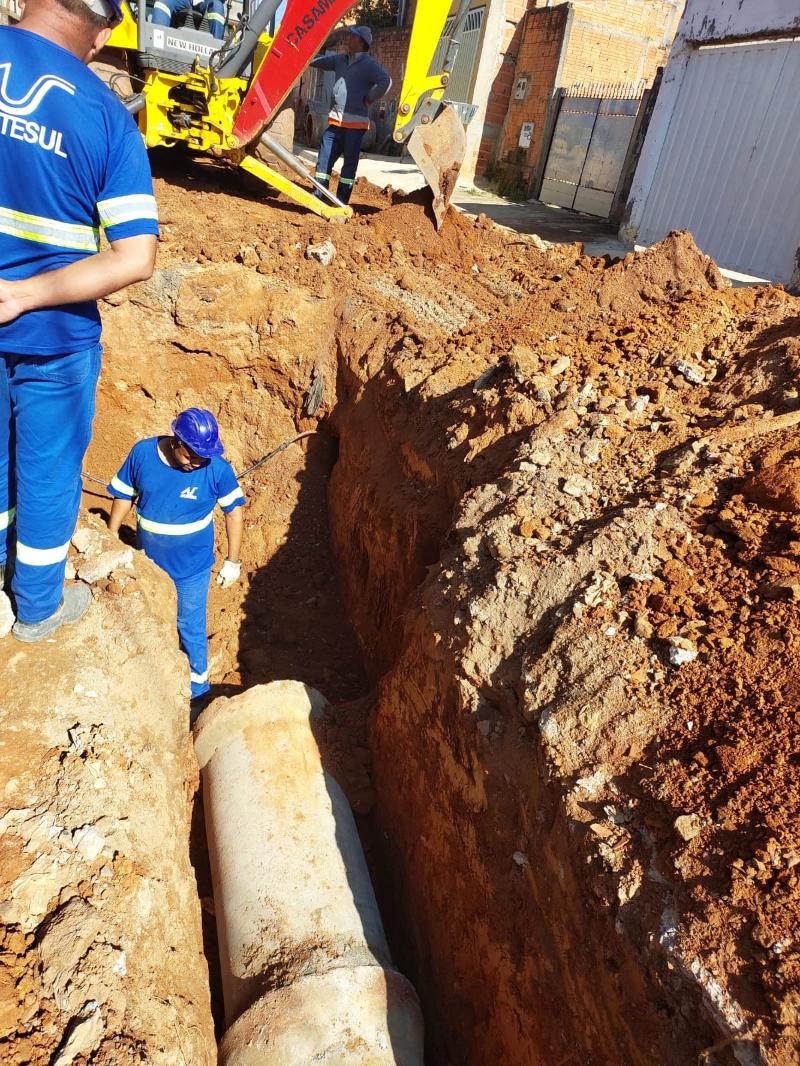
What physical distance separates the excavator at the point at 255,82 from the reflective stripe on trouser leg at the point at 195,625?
484 centimetres

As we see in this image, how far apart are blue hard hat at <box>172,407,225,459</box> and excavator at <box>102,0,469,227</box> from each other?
14.8ft

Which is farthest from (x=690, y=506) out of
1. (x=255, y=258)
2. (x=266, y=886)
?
(x=255, y=258)

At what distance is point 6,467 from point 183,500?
153cm

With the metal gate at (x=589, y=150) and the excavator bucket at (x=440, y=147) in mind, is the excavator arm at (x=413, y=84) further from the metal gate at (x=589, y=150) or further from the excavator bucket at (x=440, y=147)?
the metal gate at (x=589, y=150)

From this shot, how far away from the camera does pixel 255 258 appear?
657 cm

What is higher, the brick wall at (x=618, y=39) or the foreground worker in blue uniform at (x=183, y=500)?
the brick wall at (x=618, y=39)

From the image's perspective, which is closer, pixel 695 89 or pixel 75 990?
pixel 75 990

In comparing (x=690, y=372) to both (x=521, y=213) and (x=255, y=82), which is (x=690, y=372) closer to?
(x=255, y=82)

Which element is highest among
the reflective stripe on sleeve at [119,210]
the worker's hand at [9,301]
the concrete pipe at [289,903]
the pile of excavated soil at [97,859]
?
the reflective stripe on sleeve at [119,210]

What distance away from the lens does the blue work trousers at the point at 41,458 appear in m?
2.70

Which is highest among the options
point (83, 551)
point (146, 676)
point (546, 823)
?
point (546, 823)

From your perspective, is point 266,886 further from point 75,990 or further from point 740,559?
point 740,559

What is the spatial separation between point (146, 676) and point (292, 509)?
3211 mm

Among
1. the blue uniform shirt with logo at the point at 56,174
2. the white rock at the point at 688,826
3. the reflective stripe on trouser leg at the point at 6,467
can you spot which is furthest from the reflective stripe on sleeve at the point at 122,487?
the white rock at the point at 688,826
